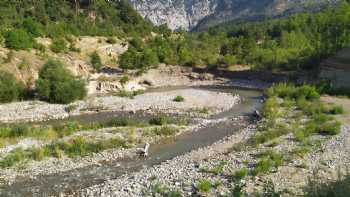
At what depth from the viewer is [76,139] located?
32125mm

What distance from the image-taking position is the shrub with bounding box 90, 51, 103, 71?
76.2 m

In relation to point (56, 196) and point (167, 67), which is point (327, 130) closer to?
point (56, 196)

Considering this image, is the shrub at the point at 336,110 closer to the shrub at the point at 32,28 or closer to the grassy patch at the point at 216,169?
the grassy patch at the point at 216,169

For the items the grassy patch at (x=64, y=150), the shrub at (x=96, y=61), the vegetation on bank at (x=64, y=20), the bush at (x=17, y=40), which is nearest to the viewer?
the grassy patch at (x=64, y=150)

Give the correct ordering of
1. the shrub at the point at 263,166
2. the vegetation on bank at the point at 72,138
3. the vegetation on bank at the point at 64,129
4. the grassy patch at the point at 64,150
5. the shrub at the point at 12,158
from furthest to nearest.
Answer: the vegetation on bank at the point at 64,129, the vegetation on bank at the point at 72,138, the grassy patch at the point at 64,150, the shrub at the point at 12,158, the shrub at the point at 263,166

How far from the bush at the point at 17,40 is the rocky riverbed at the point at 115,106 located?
1671 centimetres

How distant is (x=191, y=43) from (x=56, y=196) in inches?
3306

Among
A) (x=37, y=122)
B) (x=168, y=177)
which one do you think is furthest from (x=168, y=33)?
(x=168, y=177)

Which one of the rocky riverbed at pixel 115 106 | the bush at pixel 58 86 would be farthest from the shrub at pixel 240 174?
the bush at pixel 58 86

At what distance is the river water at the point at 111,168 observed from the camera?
23438mm

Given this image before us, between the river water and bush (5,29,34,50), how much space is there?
84.5 feet

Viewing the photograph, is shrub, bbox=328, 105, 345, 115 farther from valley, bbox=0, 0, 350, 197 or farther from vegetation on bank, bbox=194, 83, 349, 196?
valley, bbox=0, 0, 350, 197

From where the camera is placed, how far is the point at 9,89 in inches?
1987

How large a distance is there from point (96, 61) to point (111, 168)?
5245 cm
